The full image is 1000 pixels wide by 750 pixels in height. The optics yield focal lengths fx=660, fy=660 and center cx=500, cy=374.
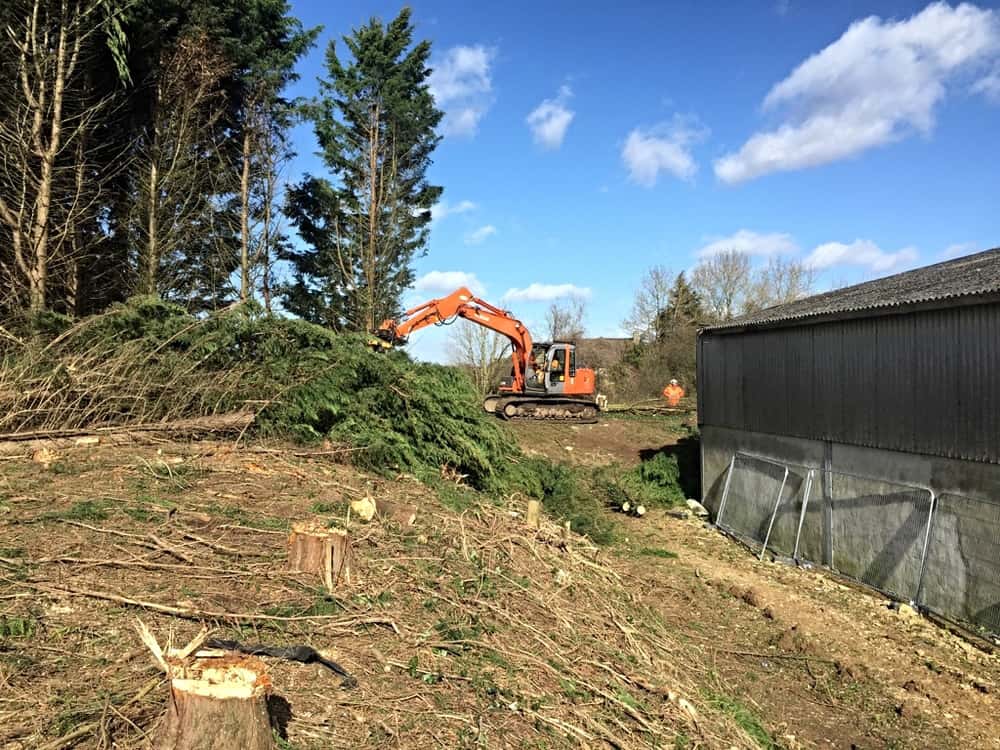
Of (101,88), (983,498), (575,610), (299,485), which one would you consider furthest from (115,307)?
(983,498)

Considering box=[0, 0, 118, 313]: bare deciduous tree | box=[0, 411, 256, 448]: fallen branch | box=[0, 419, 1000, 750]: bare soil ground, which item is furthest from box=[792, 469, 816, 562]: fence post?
box=[0, 0, 118, 313]: bare deciduous tree

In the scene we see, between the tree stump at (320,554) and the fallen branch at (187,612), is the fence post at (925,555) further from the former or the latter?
the tree stump at (320,554)

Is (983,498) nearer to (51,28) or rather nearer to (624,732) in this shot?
(624,732)

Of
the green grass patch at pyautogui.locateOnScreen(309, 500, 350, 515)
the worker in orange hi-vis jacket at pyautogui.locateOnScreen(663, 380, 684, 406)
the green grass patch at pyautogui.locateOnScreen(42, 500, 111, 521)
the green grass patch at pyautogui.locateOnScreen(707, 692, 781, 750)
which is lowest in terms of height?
the green grass patch at pyautogui.locateOnScreen(707, 692, 781, 750)

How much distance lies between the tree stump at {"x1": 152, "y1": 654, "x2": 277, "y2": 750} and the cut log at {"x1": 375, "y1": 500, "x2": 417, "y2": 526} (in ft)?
12.6

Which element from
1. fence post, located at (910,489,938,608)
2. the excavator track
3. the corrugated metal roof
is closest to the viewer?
fence post, located at (910,489,938,608)

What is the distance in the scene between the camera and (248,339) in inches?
375

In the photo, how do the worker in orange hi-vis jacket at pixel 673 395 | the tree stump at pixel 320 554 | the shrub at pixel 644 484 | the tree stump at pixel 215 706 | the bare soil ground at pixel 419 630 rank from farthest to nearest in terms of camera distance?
the worker in orange hi-vis jacket at pixel 673 395 < the shrub at pixel 644 484 < the tree stump at pixel 320 554 < the bare soil ground at pixel 419 630 < the tree stump at pixel 215 706

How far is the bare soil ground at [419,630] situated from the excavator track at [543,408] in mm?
12132

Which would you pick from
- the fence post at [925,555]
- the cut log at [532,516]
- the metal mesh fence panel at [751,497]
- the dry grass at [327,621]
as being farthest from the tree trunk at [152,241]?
the fence post at [925,555]

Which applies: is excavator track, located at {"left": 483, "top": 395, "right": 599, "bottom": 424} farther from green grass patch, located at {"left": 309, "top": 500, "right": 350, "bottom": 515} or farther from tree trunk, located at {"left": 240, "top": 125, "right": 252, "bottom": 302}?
green grass patch, located at {"left": 309, "top": 500, "right": 350, "bottom": 515}

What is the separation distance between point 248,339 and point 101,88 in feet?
35.3

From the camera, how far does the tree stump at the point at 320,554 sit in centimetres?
497

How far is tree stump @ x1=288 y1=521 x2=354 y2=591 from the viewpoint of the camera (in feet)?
16.3
